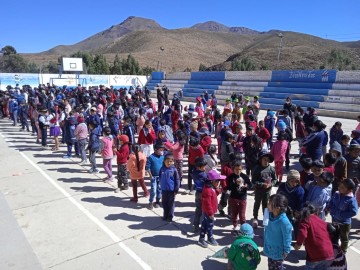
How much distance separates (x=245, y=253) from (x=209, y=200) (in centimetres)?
124

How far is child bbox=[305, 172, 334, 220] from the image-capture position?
4.55 metres

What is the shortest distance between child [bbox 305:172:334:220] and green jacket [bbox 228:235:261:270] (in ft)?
4.73

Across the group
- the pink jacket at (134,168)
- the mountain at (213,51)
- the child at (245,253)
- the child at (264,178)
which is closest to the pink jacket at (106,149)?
the pink jacket at (134,168)

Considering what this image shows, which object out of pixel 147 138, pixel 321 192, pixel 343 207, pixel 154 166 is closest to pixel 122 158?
pixel 147 138

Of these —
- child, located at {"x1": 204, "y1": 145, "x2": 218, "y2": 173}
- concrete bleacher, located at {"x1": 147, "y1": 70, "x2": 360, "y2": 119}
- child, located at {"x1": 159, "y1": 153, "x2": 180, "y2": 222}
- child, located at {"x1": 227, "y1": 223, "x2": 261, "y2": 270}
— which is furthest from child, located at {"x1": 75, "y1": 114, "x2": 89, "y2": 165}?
concrete bleacher, located at {"x1": 147, "y1": 70, "x2": 360, "y2": 119}

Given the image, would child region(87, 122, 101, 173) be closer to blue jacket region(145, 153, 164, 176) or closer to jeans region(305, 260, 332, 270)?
blue jacket region(145, 153, 164, 176)

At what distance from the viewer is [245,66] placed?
49531 millimetres

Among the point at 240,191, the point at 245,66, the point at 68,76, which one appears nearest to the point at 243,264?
the point at 240,191

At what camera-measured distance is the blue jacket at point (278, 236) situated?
369 centimetres

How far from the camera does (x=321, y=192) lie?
4.60m

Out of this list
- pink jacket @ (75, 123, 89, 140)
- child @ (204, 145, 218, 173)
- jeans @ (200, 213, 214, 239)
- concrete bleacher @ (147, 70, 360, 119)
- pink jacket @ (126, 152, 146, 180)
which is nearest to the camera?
jeans @ (200, 213, 214, 239)

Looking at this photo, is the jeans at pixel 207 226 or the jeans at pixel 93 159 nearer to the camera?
the jeans at pixel 207 226

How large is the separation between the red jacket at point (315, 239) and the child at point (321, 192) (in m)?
1.01

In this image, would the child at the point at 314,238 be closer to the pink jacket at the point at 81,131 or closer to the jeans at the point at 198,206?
the jeans at the point at 198,206
